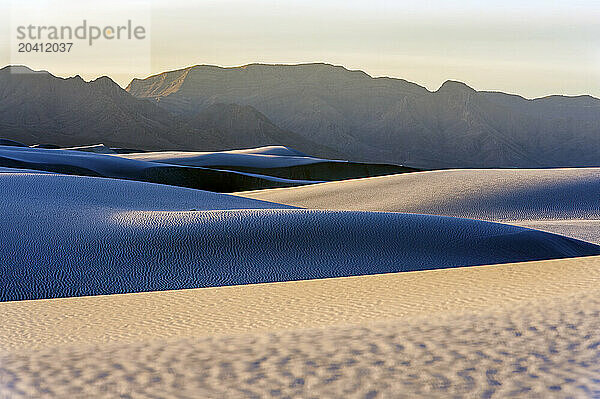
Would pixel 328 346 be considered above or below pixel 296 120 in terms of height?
below

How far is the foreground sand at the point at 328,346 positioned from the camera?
1.75 m

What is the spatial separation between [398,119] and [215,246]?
181524 mm

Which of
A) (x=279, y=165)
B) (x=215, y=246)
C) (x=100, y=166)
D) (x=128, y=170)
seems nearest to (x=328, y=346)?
(x=215, y=246)

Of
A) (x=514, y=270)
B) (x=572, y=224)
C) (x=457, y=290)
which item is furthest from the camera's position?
(x=572, y=224)

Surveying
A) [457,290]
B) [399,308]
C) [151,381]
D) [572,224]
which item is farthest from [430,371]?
[572,224]

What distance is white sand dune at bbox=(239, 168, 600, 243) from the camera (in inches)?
473

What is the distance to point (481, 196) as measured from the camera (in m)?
13.1

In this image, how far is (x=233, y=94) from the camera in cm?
19088

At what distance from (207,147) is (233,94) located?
246 feet

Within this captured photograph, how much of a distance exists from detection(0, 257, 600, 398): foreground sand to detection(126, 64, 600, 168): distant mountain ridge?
474 ft

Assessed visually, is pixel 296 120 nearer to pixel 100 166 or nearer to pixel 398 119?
pixel 398 119

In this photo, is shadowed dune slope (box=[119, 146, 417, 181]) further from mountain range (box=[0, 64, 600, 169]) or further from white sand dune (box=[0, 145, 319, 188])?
mountain range (box=[0, 64, 600, 169])

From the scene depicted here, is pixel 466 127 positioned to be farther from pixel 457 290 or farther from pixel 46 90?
pixel 457 290

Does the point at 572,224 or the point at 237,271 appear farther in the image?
the point at 572,224
